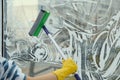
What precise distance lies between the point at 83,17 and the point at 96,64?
0.99ft

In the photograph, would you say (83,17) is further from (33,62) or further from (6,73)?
(6,73)

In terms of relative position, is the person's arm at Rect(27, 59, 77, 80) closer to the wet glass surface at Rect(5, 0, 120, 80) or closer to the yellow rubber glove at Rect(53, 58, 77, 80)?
the yellow rubber glove at Rect(53, 58, 77, 80)

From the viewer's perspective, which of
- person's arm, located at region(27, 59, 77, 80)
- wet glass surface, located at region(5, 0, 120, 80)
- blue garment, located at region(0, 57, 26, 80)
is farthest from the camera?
wet glass surface, located at region(5, 0, 120, 80)

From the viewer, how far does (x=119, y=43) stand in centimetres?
152

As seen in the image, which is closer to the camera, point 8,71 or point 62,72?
point 8,71

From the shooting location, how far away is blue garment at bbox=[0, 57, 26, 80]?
1041 millimetres

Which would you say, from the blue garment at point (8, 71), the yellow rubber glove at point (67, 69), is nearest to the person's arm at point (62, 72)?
the yellow rubber glove at point (67, 69)

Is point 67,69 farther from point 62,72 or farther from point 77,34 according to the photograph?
point 77,34

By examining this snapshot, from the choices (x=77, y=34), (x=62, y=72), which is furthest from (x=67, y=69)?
(x=77, y=34)

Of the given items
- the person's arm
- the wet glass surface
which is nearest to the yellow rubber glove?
the person's arm

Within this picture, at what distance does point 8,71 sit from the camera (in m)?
1.06

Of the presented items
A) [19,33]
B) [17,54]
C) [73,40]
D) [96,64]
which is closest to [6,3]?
[19,33]

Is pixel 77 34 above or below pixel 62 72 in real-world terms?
above

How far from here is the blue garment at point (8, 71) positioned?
3.42 feet
